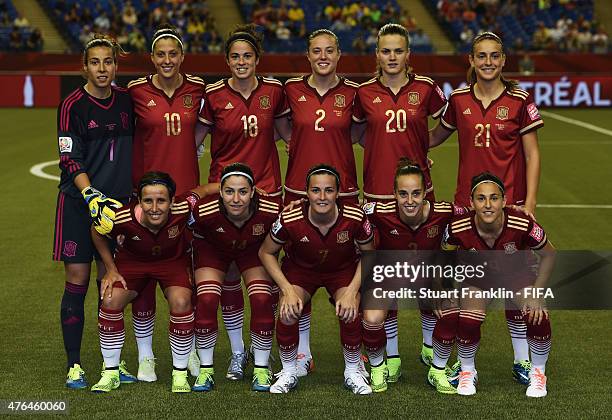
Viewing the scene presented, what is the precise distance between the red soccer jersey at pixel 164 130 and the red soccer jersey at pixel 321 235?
0.94 meters

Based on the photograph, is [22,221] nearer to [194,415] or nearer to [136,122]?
[136,122]

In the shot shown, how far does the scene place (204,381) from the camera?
681 centimetres

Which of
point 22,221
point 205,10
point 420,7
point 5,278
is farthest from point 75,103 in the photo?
point 420,7

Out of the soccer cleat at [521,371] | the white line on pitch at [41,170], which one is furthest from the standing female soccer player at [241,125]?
the white line on pitch at [41,170]

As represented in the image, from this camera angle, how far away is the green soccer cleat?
675 centimetres

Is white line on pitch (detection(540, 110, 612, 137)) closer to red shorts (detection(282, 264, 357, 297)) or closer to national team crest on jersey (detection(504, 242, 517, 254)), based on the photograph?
national team crest on jersey (detection(504, 242, 517, 254))

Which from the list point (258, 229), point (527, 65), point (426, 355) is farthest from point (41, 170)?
point (527, 65)

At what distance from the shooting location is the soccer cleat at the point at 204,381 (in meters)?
6.79

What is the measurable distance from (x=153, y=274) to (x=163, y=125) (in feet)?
3.50

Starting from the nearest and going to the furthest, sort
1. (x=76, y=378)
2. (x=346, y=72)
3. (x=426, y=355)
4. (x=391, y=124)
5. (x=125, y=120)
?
(x=76, y=378), (x=125, y=120), (x=391, y=124), (x=426, y=355), (x=346, y=72)

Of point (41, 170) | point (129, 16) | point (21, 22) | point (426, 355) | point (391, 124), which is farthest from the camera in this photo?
point (129, 16)

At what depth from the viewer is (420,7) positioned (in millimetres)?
36969

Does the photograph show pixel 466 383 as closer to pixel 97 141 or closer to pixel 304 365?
pixel 304 365

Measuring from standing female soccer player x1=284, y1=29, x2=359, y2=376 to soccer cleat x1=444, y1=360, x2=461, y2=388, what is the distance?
3.17ft
